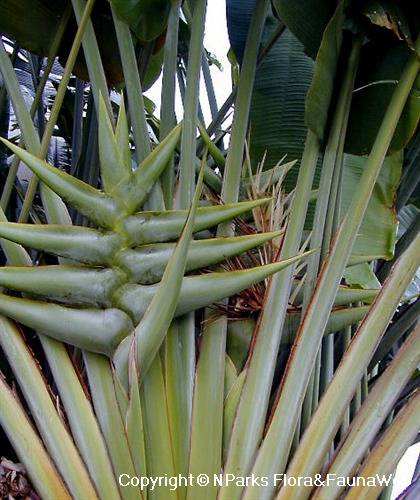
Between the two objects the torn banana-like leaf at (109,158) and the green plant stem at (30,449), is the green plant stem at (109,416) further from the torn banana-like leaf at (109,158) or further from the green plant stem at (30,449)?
the torn banana-like leaf at (109,158)

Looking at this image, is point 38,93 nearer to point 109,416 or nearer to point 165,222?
point 165,222

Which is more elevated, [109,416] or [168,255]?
[168,255]

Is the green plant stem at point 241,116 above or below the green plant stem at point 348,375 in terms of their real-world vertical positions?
above

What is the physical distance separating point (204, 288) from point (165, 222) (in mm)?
88

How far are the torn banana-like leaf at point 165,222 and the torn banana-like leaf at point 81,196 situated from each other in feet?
0.06

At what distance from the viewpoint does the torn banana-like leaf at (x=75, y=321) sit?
1.92 ft

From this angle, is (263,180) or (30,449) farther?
(263,180)

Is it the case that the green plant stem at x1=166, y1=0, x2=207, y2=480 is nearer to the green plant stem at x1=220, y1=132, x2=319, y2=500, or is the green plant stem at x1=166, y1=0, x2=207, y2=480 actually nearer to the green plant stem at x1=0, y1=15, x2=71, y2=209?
the green plant stem at x1=220, y1=132, x2=319, y2=500

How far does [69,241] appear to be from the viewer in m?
0.61

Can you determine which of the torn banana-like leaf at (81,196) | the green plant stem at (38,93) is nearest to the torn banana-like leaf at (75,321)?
the torn banana-like leaf at (81,196)

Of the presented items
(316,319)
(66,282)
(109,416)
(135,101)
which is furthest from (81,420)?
(135,101)

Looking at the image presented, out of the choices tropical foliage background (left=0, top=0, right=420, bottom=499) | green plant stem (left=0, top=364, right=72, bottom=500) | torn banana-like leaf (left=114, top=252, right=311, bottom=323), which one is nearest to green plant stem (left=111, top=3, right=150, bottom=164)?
tropical foliage background (left=0, top=0, right=420, bottom=499)

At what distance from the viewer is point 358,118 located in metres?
0.82

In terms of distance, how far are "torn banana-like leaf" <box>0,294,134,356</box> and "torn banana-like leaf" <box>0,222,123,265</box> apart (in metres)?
0.05
